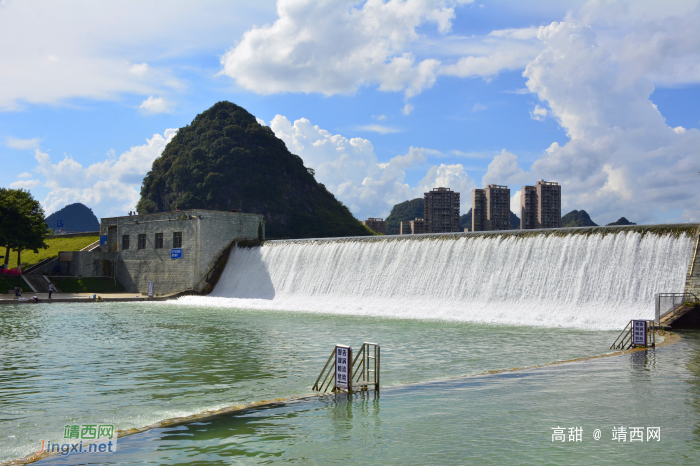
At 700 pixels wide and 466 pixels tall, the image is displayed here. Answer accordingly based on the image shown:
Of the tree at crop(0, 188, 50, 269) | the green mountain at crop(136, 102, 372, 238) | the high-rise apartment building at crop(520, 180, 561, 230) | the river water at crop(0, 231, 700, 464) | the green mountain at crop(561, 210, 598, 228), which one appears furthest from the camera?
the green mountain at crop(561, 210, 598, 228)

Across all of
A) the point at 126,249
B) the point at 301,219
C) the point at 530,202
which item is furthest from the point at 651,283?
the point at 530,202

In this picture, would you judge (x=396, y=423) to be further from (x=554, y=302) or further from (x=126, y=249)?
(x=126, y=249)

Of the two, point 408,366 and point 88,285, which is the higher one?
point 88,285

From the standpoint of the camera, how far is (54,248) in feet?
204

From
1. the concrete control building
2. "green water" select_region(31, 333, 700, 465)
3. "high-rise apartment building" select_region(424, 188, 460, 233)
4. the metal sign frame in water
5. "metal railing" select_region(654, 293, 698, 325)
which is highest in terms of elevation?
"high-rise apartment building" select_region(424, 188, 460, 233)

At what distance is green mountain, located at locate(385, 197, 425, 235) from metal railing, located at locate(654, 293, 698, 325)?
14547 cm

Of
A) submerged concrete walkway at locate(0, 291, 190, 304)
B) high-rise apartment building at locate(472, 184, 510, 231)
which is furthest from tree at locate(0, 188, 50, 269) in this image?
high-rise apartment building at locate(472, 184, 510, 231)

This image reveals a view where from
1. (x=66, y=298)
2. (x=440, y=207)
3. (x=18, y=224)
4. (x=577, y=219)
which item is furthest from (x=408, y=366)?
(x=577, y=219)

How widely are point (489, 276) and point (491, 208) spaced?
107m

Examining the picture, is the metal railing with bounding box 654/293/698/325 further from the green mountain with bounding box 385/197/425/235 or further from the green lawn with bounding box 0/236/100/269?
the green mountain with bounding box 385/197/425/235

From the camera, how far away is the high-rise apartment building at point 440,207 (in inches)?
5153

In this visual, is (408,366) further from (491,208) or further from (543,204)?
(491,208)

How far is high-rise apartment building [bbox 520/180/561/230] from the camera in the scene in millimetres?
125312

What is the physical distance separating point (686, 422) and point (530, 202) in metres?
124
